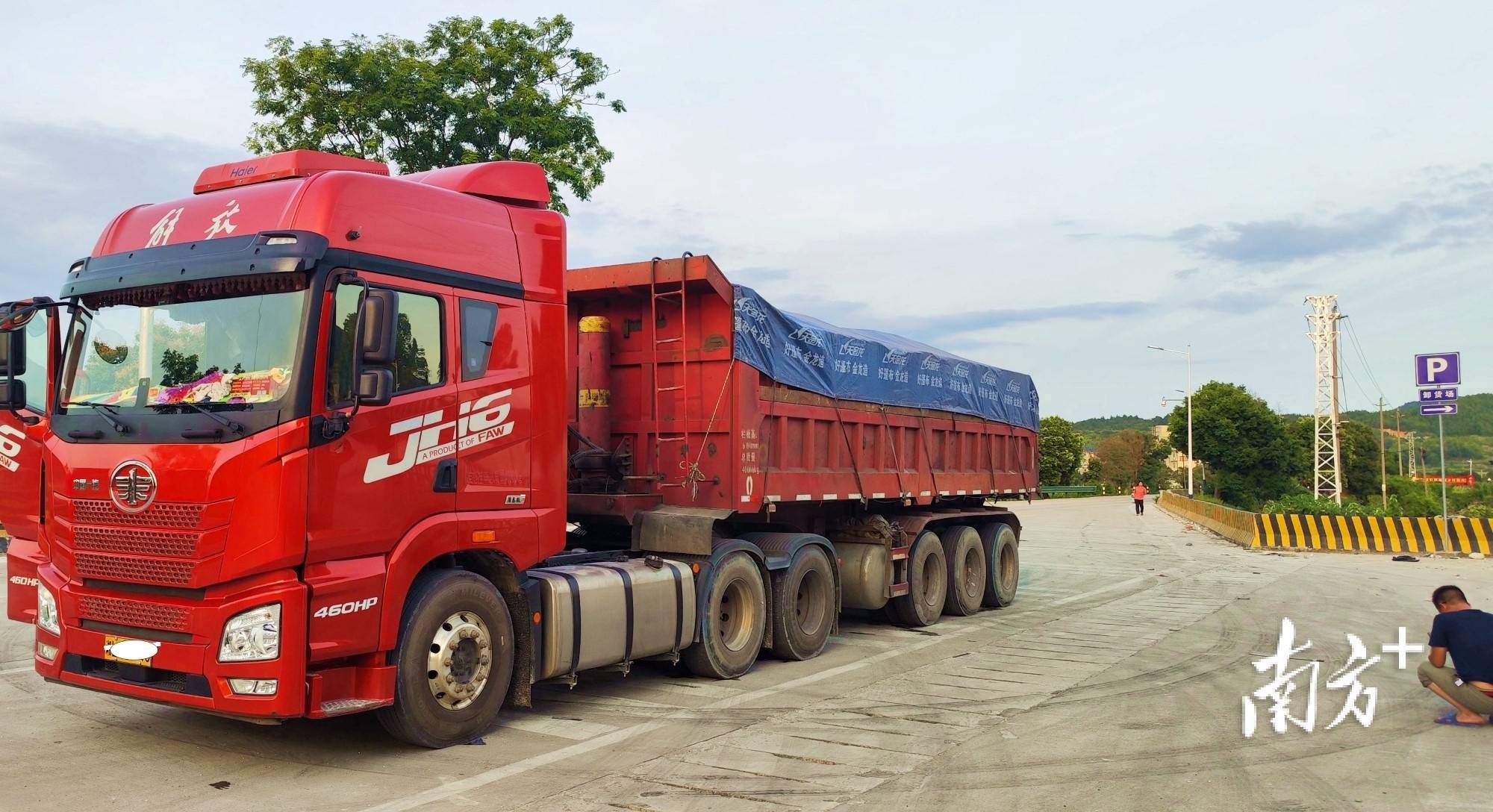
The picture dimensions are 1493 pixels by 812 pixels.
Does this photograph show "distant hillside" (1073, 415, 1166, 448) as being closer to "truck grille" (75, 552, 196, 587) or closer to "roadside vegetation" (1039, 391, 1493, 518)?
"roadside vegetation" (1039, 391, 1493, 518)

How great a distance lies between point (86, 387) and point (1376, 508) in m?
31.7

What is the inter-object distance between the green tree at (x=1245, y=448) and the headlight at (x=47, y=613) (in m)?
68.1

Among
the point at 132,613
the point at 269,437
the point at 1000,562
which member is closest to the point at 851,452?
the point at 1000,562

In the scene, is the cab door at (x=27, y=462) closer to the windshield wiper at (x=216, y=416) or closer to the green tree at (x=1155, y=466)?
the windshield wiper at (x=216, y=416)

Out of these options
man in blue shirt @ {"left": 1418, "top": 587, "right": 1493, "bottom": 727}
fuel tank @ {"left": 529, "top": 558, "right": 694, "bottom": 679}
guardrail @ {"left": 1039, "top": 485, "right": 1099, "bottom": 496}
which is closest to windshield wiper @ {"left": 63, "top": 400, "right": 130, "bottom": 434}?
fuel tank @ {"left": 529, "top": 558, "right": 694, "bottom": 679}

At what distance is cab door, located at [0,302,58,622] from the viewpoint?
261 inches

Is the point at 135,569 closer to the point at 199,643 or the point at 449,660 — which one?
the point at 199,643

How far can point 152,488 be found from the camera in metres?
5.77

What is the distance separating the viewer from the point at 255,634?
18.5ft

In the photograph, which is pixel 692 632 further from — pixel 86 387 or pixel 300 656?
pixel 86 387

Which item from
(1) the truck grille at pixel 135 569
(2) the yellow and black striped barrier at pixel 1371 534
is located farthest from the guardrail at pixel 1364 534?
(1) the truck grille at pixel 135 569

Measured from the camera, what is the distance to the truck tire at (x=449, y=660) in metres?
6.29

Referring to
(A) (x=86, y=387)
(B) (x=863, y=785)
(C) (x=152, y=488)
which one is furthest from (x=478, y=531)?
(B) (x=863, y=785)

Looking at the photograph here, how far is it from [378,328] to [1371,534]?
2591 cm
